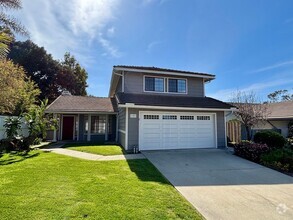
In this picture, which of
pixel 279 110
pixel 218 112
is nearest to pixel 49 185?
pixel 218 112

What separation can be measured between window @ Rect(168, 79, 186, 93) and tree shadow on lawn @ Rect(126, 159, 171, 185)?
23.7 feet

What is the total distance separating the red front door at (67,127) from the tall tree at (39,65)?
1471cm

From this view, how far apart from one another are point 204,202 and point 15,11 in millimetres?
11022

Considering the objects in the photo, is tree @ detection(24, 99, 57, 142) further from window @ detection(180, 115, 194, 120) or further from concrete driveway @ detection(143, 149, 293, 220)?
window @ detection(180, 115, 194, 120)

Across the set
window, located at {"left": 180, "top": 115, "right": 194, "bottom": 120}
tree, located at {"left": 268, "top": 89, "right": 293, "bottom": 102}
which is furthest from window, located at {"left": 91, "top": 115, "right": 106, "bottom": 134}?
tree, located at {"left": 268, "top": 89, "right": 293, "bottom": 102}

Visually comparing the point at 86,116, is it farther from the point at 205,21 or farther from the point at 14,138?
the point at 205,21

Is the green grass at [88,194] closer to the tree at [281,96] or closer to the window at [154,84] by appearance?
the window at [154,84]

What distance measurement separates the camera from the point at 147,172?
653 centimetres

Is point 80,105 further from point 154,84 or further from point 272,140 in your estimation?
point 272,140

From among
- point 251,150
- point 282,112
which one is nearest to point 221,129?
point 251,150

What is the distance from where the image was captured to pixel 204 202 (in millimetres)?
4305

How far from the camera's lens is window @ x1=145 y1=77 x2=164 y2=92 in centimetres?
1341

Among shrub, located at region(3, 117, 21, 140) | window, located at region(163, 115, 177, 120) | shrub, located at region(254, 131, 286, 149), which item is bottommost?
shrub, located at region(254, 131, 286, 149)

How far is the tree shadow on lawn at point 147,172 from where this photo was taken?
5.74m
